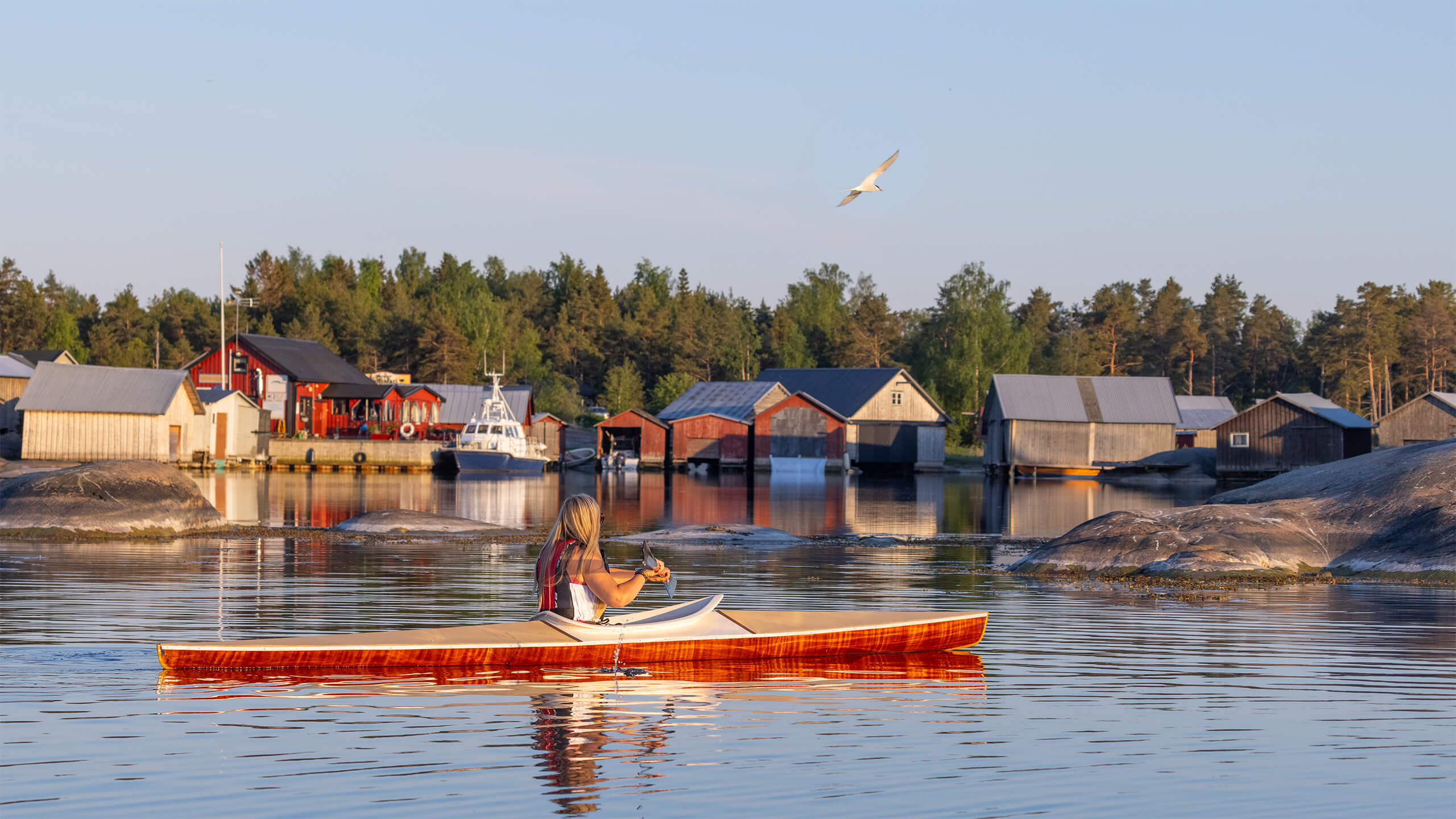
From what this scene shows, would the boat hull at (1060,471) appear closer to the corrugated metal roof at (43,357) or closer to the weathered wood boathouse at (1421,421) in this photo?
the weathered wood boathouse at (1421,421)

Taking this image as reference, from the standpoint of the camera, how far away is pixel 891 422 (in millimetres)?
81250

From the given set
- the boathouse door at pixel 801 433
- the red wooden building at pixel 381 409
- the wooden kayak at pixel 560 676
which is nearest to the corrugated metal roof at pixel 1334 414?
the boathouse door at pixel 801 433

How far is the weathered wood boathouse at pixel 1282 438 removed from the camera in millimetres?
67750

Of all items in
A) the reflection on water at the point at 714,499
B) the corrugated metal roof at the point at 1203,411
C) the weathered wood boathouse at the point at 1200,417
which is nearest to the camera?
the reflection on water at the point at 714,499

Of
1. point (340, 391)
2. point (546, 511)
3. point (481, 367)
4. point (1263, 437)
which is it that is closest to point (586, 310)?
point (481, 367)

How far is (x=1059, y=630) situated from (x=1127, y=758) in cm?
615

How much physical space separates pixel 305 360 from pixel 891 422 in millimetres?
35140

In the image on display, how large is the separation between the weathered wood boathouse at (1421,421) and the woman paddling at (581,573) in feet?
207

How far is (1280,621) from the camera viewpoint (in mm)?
17109

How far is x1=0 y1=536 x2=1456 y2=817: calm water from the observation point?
8.99 meters

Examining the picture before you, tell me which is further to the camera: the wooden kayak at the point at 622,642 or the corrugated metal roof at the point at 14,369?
the corrugated metal roof at the point at 14,369

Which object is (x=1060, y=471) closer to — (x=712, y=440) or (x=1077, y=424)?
(x=1077, y=424)

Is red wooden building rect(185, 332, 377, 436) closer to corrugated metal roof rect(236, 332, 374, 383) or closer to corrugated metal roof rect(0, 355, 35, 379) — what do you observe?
corrugated metal roof rect(236, 332, 374, 383)

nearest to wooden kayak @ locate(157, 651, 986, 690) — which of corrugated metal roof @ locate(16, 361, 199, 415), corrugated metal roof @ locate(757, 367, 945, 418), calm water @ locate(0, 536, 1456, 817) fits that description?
calm water @ locate(0, 536, 1456, 817)
